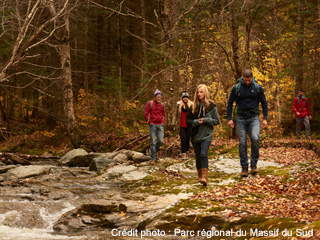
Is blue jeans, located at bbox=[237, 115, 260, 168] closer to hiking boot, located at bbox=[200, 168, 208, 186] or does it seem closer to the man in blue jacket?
the man in blue jacket

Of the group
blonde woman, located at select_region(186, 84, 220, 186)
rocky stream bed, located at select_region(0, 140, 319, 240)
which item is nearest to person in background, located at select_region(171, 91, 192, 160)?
rocky stream bed, located at select_region(0, 140, 319, 240)

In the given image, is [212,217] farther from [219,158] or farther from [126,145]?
[126,145]

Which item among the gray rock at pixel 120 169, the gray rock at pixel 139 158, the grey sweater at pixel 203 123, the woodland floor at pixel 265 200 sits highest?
the grey sweater at pixel 203 123

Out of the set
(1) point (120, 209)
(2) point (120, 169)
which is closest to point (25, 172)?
(2) point (120, 169)

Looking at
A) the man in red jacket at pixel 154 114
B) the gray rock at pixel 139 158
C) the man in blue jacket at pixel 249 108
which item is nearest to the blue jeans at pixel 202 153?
the man in blue jacket at pixel 249 108

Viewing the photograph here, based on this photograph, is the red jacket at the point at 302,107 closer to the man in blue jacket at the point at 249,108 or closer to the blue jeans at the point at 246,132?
the man in blue jacket at the point at 249,108

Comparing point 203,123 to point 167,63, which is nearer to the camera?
point 203,123

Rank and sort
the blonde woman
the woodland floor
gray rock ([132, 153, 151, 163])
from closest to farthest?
1. the woodland floor
2. the blonde woman
3. gray rock ([132, 153, 151, 163])

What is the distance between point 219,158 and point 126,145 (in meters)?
5.83

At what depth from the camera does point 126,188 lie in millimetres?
8773

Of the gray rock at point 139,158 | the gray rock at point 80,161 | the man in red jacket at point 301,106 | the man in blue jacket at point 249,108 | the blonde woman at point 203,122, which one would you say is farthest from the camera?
the man in red jacket at point 301,106

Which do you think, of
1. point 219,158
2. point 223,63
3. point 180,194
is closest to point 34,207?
point 180,194

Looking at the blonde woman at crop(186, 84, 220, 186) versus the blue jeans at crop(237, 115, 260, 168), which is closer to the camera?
the blonde woman at crop(186, 84, 220, 186)

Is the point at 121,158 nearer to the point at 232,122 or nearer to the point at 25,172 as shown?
the point at 25,172
